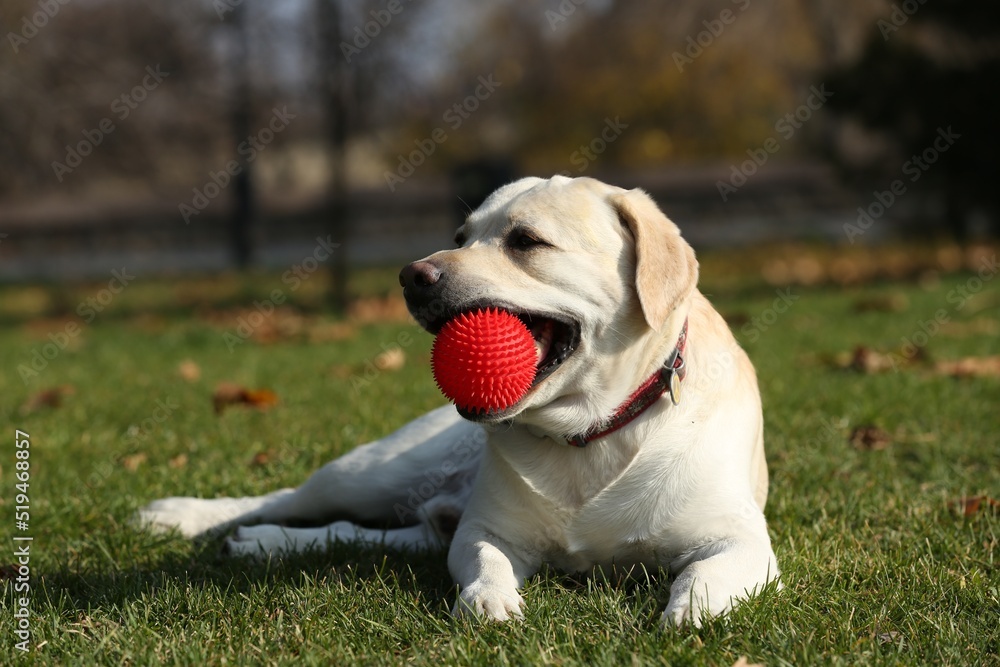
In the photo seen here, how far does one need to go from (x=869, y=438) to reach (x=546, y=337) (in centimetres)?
264

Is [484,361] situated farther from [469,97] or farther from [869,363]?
[469,97]

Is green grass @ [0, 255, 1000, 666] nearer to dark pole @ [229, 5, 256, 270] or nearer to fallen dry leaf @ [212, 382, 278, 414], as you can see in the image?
fallen dry leaf @ [212, 382, 278, 414]

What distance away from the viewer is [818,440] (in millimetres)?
5141

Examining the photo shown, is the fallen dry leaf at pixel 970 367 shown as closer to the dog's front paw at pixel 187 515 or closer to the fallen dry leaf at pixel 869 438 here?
the fallen dry leaf at pixel 869 438

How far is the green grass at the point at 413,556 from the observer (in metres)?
2.70

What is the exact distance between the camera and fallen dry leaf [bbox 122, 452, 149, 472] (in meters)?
4.90

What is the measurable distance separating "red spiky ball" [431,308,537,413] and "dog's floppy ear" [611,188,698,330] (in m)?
0.41

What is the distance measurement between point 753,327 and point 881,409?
3.76 metres

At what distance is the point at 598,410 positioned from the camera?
321 centimetres

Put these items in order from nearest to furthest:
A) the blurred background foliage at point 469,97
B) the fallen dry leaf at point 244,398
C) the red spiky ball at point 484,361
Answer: the red spiky ball at point 484,361 < the fallen dry leaf at point 244,398 < the blurred background foliage at point 469,97

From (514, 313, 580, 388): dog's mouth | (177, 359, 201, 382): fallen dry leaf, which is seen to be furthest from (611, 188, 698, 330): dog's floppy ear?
(177, 359, 201, 382): fallen dry leaf

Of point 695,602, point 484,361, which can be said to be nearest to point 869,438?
point 695,602

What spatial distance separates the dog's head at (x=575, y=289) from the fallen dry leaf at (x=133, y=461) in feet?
7.95

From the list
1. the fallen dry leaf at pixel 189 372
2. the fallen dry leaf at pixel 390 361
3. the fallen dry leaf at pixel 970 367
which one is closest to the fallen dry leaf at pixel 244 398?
the fallen dry leaf at pixel 189 372
